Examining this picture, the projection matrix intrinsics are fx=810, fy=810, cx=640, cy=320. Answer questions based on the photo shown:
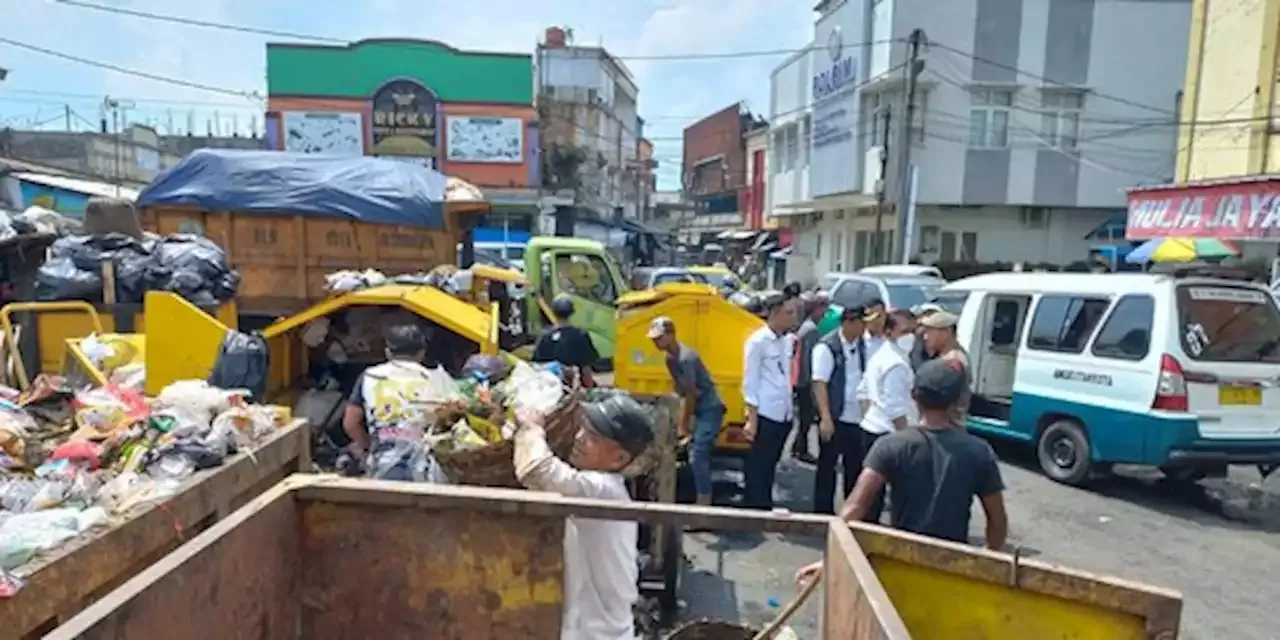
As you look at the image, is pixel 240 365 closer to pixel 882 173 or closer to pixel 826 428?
pixel 826 428

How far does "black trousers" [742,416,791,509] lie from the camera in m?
5.64

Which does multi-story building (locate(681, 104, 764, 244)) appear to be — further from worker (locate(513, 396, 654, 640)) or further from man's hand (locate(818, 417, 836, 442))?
worker (locate(513, 396, 654, 640))

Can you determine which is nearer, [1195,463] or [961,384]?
[961,384]

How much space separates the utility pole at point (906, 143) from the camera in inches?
747

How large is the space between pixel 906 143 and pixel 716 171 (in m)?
27.1

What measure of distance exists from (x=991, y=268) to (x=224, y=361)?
64.1 feet

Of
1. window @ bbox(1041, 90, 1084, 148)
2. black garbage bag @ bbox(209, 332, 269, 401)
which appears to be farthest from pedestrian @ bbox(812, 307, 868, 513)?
window @ bbox(1041, 90, 1084, 148)

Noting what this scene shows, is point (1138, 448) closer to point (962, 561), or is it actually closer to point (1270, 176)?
point (962, 561)

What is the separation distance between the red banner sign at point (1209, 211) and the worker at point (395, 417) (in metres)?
11.4

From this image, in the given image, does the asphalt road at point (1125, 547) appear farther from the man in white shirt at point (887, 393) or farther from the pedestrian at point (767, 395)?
the man in white shirt at point (887, 393)

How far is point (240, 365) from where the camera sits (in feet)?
15.4

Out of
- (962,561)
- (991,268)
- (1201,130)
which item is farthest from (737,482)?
(991,268)

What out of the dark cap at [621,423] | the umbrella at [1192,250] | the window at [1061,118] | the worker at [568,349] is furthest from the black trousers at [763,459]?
the window at [1061,118]

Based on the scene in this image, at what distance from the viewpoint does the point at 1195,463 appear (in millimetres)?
6074
